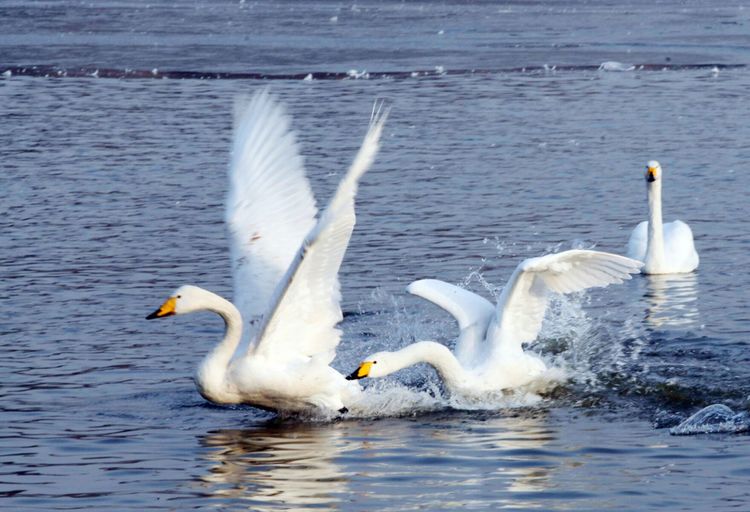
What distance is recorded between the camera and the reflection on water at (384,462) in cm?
656

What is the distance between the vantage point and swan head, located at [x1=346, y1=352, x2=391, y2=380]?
779cm

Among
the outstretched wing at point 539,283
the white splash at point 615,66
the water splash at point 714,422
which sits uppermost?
the white splash at point 615,66

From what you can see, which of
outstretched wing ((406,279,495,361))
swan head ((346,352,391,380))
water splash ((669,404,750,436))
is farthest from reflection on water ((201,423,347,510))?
water splash ((669,404,750,436))

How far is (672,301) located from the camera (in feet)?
35.4

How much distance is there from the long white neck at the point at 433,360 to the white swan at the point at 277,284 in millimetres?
366

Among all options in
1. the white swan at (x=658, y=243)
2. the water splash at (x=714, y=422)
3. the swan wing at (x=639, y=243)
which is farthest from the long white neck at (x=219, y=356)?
the swan wing at (x=639, y=243)

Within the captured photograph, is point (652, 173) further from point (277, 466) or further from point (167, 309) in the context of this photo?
point (277, 466)

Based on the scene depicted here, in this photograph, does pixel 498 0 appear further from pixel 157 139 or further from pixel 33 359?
pixel 33 359

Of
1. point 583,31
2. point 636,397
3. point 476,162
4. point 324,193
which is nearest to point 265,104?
point 636,397

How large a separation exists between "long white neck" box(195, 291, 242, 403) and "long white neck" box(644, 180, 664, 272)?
455 centimetres

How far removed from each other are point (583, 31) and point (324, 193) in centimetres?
1457

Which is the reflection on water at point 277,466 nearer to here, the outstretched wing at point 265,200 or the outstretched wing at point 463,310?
the outstretched wing at point 265,200

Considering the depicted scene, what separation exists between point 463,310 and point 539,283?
51cm

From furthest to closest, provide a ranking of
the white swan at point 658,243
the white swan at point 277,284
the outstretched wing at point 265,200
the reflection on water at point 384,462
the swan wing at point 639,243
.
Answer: the swan wing at point 639,243
the white swan at point 658,243
the outstretched wing at point 265,200
the white swan at point 277,284
the reflection on water at point 384,462
